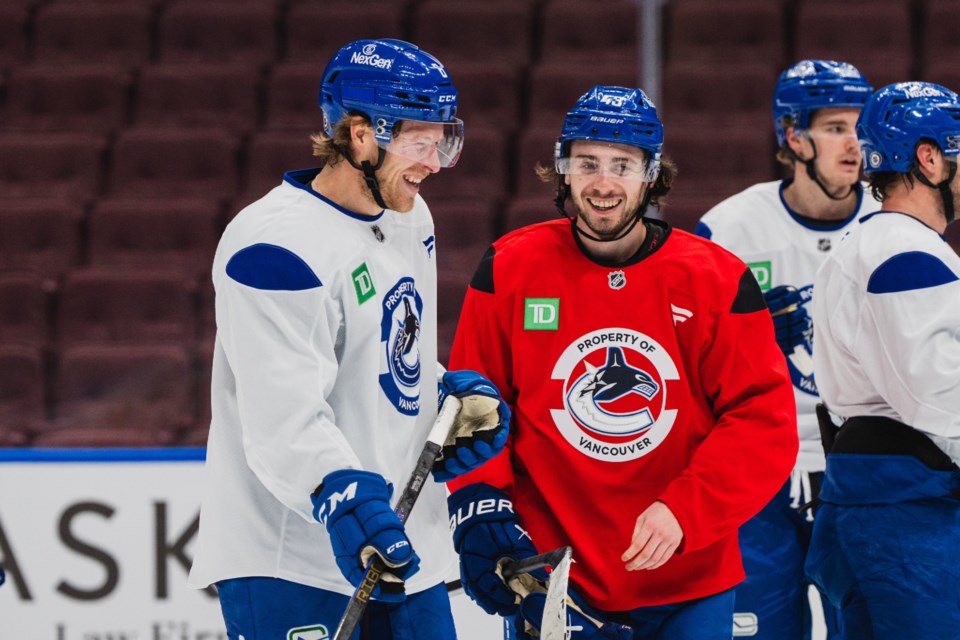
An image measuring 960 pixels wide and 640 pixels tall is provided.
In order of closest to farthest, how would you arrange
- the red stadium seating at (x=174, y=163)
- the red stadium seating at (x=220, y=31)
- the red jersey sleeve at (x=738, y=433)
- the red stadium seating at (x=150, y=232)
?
the red jersey sleeve at (x=738, y=433), the red stadium seating at (x=150, y=232), the red stadium seating at (x=174, y=163), the red stadium seating at (x=220, y=31)

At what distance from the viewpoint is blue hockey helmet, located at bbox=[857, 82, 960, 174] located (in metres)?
2.42

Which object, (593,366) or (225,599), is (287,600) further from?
(593,366)

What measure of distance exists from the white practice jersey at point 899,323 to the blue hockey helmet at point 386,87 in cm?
78

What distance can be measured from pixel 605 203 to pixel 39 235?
13.0ft

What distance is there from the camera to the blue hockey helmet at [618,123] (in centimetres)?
219

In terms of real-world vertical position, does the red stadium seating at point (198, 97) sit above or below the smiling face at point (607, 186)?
above

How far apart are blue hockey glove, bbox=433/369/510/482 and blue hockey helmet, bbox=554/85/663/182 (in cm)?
42

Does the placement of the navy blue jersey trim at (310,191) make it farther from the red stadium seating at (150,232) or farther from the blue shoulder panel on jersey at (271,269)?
the red stadium seating at (150,232)

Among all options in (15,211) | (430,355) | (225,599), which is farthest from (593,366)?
(15,211)

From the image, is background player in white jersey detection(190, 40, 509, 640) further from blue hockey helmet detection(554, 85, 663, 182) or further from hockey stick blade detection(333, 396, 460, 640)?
blue hockey helmet detection(554, 85, 663, 182)

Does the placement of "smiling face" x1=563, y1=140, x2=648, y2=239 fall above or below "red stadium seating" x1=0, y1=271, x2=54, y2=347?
above

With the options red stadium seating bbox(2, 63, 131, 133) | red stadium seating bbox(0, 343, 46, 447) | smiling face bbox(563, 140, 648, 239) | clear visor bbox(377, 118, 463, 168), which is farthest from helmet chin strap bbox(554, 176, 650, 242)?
red stadium seating bbox(2, 63, 131, 133)

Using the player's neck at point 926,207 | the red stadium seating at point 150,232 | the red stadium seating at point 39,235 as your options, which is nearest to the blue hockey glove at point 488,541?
the player's neck at point 926,207

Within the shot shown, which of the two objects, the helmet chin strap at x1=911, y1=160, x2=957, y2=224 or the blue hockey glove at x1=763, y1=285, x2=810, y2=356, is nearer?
the helmet chin strap at x1=911, y1=160, x2=957, y2=224
